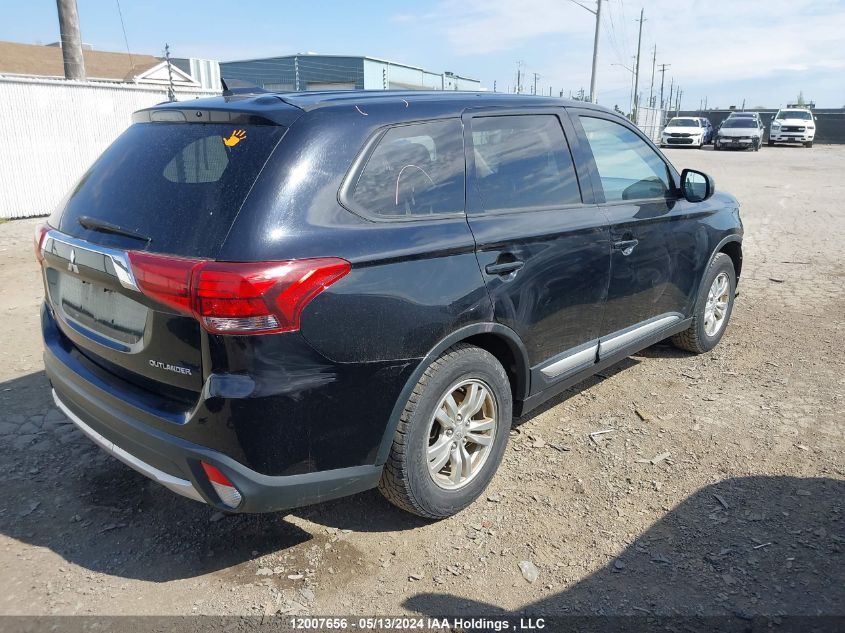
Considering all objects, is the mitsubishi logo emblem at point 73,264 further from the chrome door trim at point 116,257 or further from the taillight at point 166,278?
the taillight at point 166,278

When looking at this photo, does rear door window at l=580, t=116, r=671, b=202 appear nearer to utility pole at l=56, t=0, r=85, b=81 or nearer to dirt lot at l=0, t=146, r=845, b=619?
dirt lot at l=0, t=146, r=845, b=619

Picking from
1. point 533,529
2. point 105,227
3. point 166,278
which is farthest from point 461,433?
point 105,227

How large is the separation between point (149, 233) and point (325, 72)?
41952mm

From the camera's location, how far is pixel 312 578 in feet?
9.05

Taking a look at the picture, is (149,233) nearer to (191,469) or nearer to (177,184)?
(177,184)

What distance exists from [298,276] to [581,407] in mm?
2624

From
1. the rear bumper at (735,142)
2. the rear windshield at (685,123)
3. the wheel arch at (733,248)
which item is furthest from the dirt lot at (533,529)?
the rear windshield at (685,123)

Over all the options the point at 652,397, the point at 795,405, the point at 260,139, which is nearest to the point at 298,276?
the point at 260,139

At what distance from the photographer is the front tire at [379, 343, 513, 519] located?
2768 mm

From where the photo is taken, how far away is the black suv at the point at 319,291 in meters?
2.33

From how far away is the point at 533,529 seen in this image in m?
3.08

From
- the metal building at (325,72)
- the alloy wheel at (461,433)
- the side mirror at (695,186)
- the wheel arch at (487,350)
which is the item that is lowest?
the alloy wheel at (461,433)

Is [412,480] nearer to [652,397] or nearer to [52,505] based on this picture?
[52,505]

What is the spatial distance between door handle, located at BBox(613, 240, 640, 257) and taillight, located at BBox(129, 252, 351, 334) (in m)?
2.09
